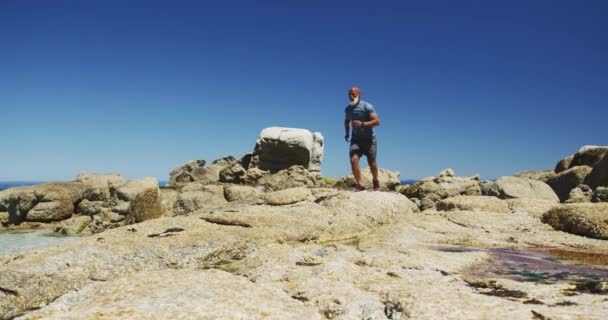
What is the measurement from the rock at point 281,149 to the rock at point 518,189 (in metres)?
19.8

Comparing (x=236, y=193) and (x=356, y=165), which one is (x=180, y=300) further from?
(x=236, y=193)

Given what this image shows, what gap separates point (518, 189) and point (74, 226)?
28121 millimetres

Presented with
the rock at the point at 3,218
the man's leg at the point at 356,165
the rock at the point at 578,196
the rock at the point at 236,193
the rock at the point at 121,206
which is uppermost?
the man's leg at the point at 356,165

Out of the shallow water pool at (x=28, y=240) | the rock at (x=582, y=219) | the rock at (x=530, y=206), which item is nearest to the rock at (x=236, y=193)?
the shallow water pool at (x=28, y=240)

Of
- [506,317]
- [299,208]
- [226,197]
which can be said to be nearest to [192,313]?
[506,317]

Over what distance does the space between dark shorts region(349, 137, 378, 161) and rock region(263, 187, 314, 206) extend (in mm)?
2744

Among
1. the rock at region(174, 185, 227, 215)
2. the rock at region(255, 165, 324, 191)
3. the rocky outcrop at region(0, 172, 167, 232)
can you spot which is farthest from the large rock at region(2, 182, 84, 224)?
the rock at region(255, 165, 324, 191)

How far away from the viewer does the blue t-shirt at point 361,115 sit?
17.6 m

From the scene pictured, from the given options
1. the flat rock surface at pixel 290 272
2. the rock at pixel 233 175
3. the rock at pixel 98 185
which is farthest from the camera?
the rock at pixel 233 175

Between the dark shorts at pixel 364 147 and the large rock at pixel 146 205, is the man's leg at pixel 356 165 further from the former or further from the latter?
the large rock at pixel 146 205

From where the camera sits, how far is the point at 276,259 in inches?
356

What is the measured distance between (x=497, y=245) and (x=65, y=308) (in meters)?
10.8

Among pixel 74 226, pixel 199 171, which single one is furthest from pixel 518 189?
pixel 199 171

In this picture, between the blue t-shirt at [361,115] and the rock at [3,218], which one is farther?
the rock at [3,218]
